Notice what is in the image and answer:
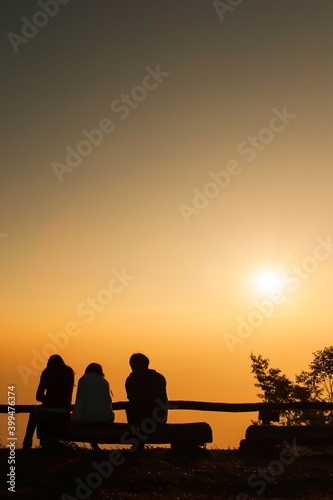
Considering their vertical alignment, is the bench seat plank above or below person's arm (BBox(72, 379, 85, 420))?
below

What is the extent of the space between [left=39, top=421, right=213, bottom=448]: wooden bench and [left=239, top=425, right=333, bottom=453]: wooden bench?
100cm

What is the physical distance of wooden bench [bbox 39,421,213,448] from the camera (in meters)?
9.05

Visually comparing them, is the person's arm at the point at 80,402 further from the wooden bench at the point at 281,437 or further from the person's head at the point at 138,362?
the wooden bench at the point at 281,437

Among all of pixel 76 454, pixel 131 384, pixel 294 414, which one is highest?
pixel 131 384

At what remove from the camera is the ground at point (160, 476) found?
21.7ft

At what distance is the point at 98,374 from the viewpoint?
31.8 feet

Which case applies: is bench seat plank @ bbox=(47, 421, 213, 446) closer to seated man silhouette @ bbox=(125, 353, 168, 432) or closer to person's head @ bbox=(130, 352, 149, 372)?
seated man silhouette @ bbox=(125, 353, 168, 432)

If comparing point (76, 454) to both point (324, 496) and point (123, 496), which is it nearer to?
point (123, 496)

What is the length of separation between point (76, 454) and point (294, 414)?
34.6 m

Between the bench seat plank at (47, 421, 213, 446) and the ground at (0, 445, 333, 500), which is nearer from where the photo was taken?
the ground at (0, 445, 333, 500)

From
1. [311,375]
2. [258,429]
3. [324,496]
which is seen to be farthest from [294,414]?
[324,496]

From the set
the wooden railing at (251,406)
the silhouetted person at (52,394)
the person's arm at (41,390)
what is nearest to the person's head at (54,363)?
the silhouetted person at (52,394)

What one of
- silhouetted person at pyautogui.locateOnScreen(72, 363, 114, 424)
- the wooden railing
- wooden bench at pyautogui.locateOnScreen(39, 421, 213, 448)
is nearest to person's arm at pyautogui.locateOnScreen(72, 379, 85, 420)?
silhouetted person at pyautogui.locateOnScreen(72, 363, 114, 424)

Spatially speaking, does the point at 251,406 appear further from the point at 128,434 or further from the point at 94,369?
the point at 94,369
